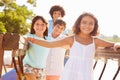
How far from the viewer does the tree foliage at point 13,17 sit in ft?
84.3

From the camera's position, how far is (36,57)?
3861 millimetres

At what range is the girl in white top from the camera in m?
3.02

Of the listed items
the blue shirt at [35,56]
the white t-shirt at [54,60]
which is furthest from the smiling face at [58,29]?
the blue shirt at [35,56]

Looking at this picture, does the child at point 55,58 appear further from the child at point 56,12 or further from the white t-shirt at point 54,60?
the child at point 56,12

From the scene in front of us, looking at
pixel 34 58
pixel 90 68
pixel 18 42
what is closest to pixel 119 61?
pixel 90 68

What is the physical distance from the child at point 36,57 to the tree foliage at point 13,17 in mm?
21316

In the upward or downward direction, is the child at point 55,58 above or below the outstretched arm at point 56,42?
below

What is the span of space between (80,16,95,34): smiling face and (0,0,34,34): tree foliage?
2216 cm

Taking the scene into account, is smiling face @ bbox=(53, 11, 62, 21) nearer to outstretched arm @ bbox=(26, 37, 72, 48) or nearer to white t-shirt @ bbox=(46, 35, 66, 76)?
white t-shirt @ bbox=(46, 35, 66, 76)

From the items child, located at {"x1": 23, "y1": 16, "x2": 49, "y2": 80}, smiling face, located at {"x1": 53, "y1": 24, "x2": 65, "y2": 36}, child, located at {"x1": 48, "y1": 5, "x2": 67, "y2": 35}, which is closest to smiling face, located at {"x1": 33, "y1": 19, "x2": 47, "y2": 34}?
child, located at {"x1": 23, "y1": 16, "x2": 49, "y2": 80}

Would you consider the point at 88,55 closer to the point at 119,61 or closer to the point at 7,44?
the point at 119,61

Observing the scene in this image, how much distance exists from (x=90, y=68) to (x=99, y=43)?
0.21m

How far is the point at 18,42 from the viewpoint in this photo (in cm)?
322

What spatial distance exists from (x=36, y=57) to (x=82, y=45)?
88cm
